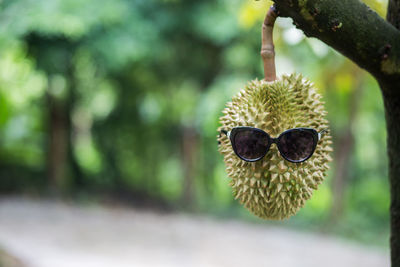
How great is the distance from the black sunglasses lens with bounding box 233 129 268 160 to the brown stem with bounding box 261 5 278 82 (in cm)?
24

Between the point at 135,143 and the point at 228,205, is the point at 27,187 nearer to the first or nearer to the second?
the point at 135,143

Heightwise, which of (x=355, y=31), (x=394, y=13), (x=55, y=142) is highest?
(x=55, y=142)

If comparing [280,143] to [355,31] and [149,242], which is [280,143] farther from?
[149,242]

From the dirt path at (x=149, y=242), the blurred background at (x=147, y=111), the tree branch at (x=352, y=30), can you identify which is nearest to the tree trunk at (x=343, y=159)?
the blurred background at (x=147, y=111)

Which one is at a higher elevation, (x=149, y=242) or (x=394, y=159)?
(x=394, y=159)

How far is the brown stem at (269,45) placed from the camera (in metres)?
1.23

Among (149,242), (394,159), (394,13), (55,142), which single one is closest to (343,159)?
(149,242)

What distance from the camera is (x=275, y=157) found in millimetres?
1365

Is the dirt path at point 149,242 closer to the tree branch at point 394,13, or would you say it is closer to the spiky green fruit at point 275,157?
the spiky green fruit at point 275,157

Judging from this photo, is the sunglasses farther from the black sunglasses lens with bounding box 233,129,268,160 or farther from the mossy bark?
the mossy bark

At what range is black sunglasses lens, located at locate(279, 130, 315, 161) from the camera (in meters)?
1.30

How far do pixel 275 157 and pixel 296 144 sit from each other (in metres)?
0.09

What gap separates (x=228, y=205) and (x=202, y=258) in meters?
3.71

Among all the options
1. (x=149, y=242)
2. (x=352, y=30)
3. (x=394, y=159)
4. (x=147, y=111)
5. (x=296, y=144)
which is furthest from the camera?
(x=147, y=111)
